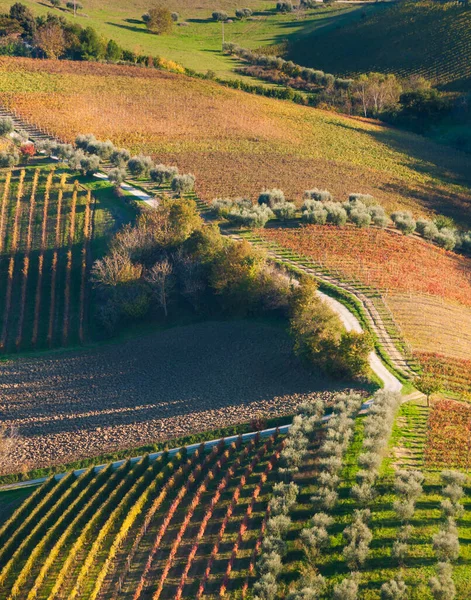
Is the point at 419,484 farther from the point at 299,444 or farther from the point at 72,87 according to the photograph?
the point at 72,87

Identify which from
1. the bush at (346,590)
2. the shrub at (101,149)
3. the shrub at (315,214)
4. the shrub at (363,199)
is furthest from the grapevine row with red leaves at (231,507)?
the shrub at (101,149)

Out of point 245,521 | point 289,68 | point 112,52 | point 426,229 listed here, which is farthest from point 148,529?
point 289,68

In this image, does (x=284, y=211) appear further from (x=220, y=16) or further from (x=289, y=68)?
(x=220, y=16)

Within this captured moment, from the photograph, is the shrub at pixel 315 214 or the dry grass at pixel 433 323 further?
the shrub at pixel 315 214

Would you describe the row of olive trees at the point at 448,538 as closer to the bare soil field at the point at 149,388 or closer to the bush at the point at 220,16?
the bare soil field at the point at 149,388

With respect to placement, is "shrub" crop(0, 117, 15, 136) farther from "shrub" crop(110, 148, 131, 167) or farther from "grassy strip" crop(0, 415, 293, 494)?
"grassy strip" crop(0, 415, 293, 494)

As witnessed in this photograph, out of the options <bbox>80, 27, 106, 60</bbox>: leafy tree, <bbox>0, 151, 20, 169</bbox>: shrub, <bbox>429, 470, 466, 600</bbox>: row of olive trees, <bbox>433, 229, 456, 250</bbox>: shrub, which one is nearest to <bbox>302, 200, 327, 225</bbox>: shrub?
<bbox>433, 229, 456, 250</bbox>: shrub
